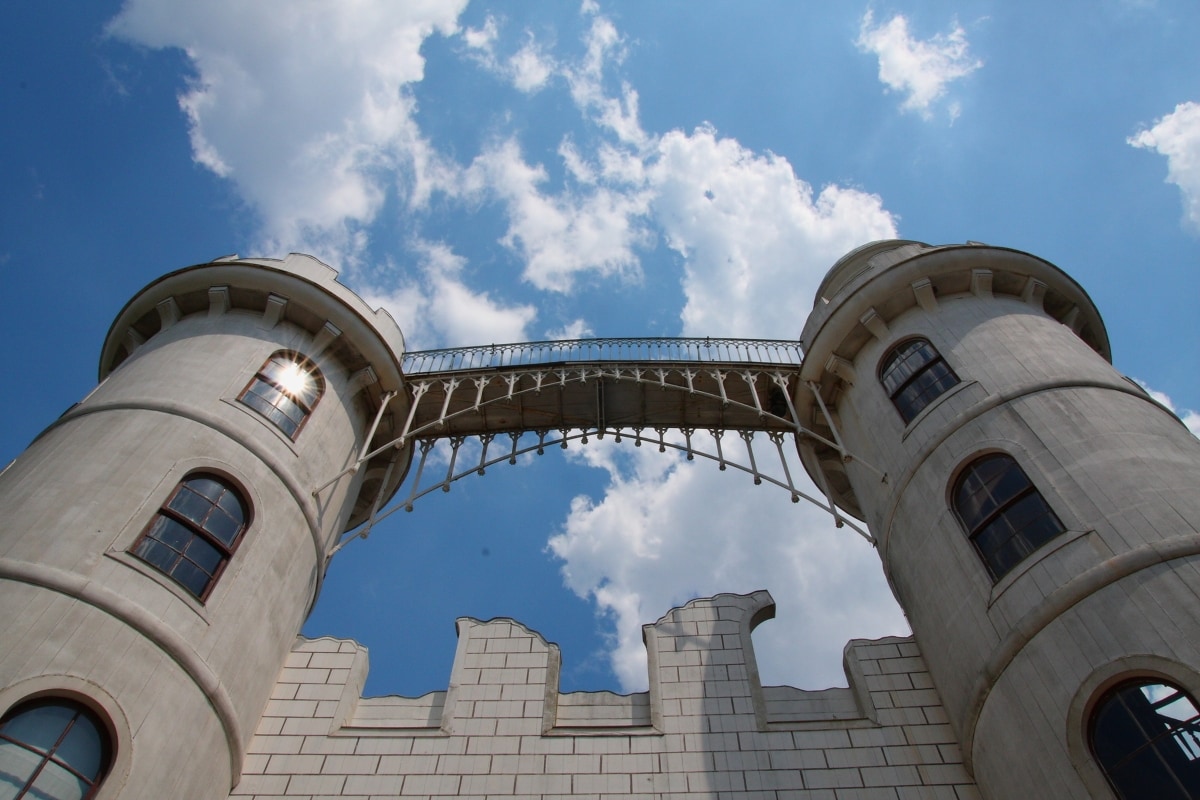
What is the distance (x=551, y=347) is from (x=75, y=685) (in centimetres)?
1230

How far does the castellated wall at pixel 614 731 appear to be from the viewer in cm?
1156

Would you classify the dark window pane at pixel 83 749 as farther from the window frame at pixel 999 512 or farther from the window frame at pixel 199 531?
the window frame at pixel 999 512

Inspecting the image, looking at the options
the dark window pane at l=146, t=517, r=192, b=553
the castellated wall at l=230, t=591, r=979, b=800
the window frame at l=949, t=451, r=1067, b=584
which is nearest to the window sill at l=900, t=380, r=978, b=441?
the window frame at l=949, t=451, r=1067, b=584

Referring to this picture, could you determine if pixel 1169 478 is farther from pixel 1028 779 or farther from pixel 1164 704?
pixel 1028 779

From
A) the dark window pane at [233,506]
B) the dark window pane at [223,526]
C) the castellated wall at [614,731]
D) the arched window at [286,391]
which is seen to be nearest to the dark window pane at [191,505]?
the dark window pane at [223,526]

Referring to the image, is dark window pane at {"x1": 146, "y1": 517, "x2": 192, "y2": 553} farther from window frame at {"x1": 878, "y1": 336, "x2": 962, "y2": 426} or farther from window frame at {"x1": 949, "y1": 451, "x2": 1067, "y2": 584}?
window frame at {"x1": 878, "y1": 336, "x2": 962, "y2": 426}

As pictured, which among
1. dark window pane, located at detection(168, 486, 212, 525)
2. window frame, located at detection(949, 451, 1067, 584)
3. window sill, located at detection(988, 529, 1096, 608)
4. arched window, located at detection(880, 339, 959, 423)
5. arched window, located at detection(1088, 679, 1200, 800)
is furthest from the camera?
arched window, located at detection(880, 339, 959, 423)

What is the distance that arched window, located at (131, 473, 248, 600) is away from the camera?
452 inches

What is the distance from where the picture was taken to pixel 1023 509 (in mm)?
11547

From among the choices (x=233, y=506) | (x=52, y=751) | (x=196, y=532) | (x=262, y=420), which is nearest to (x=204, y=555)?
(x=196, y=532)

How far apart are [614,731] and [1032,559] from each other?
6403 millimetres

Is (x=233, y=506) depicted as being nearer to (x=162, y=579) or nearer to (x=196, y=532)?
(x=196, y=532)

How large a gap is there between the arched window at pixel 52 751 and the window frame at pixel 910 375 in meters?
12.8

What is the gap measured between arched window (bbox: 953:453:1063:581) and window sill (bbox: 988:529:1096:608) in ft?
0.53
